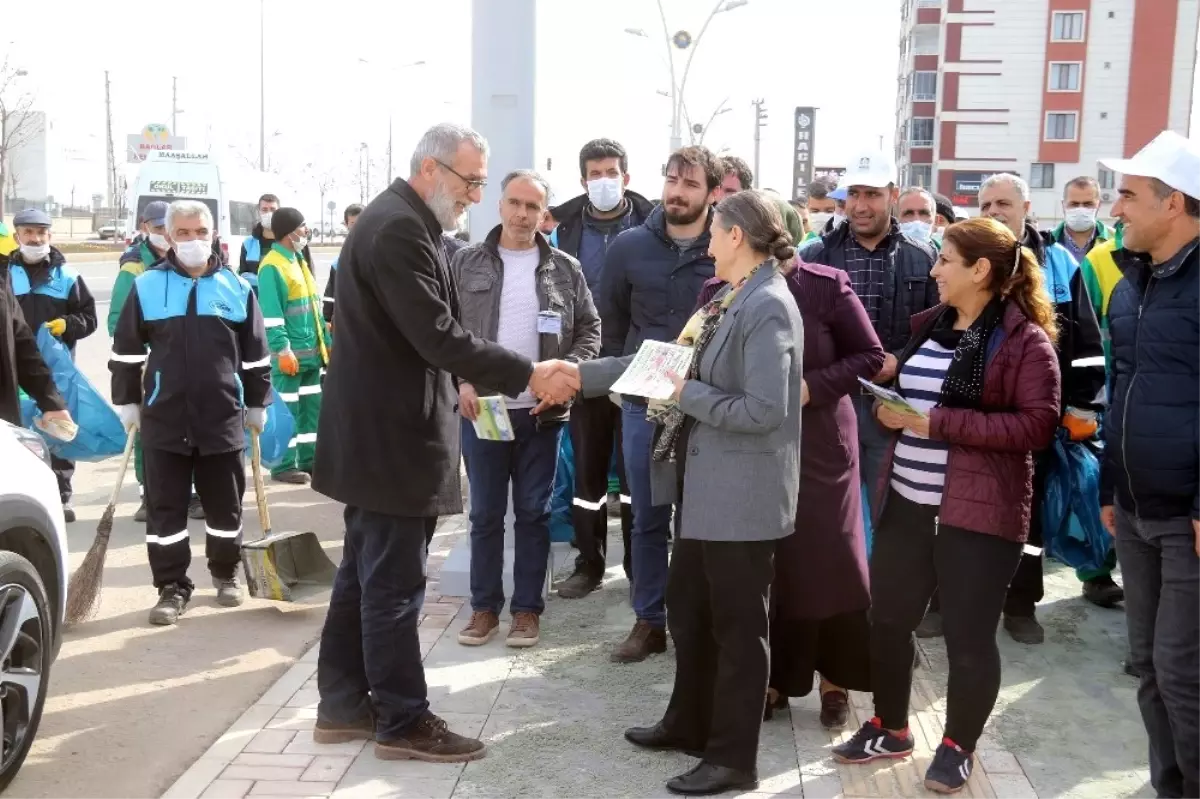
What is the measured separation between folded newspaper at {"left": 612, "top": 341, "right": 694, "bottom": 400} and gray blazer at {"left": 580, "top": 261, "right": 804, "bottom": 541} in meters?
0.07

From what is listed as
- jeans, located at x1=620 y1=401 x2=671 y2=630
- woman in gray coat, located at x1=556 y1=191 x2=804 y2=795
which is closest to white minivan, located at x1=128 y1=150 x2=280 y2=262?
jeans, located at x1=620 y1=401 x2=671 y2=630

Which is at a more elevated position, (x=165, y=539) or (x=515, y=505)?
(x=515, y=505)

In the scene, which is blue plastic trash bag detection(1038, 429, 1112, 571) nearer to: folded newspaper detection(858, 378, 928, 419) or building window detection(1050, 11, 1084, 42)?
folded newspaper detection(858, 378, 928, 419)

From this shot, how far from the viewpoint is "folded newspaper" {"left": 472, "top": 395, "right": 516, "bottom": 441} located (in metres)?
5.31

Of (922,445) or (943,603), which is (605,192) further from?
(943,603)

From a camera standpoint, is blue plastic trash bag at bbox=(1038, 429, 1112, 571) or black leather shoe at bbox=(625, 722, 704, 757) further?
blue plastic trash bag at bbox=(1038, 429, 1112, 571)

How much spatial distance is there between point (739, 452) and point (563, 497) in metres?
3.95

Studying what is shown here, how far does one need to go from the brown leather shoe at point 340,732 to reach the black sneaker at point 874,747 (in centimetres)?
178

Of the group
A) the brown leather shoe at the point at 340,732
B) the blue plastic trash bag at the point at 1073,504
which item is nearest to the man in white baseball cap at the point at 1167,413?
the blue plastic trash bag at the point at 1073,504

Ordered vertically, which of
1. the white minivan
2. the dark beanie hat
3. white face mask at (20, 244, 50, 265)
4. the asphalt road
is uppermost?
the white minivan

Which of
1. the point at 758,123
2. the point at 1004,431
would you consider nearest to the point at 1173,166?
the point at 1004,431

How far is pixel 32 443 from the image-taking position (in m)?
4.57

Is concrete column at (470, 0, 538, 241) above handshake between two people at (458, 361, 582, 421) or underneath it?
above

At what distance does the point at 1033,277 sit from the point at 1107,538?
8.69 ft
